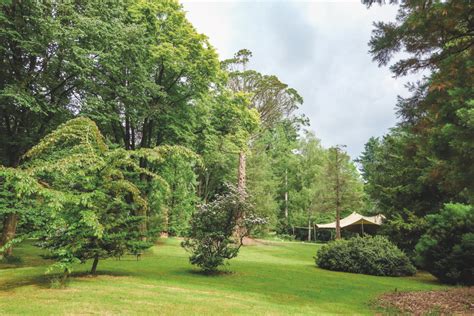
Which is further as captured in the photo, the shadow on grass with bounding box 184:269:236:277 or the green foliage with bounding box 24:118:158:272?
the shadow on grass with bounding box 184:269:236:277

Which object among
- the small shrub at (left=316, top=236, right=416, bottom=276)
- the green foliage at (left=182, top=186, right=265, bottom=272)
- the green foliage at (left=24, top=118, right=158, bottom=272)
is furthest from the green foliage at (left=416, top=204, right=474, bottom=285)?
the green foliage at (left=24, top=118, right=158, bottom=272)

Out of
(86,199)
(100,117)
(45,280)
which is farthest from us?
(100,117)

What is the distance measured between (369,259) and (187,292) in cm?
899

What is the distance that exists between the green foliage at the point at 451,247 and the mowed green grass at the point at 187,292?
2.45ft

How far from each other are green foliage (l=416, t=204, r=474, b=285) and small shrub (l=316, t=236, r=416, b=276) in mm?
1833

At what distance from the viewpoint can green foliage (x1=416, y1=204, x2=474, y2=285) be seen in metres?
11.6

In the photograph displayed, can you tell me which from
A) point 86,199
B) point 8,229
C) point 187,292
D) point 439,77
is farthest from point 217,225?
point 8,229

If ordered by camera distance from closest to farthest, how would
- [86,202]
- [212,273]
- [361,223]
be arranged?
[86,202] → [212,273] → [361,223]

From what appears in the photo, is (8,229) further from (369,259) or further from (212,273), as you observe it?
(369,259)

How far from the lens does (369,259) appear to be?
1420 centimetres

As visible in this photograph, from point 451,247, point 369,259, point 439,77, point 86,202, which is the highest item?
point 439,77

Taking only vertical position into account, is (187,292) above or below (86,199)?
below

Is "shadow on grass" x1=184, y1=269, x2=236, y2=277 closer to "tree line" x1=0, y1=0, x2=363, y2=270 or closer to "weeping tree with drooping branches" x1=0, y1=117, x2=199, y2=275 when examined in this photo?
"tree line" x1=0, y1=0, x2=363, y2=270

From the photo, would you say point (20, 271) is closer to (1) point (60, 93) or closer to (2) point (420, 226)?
(1) point (60, 93)
